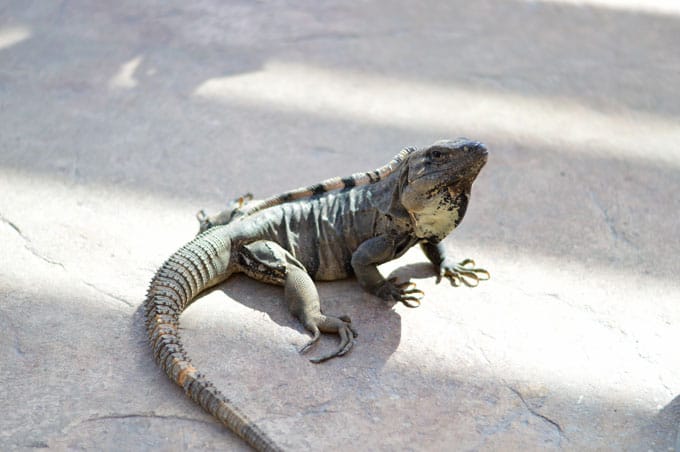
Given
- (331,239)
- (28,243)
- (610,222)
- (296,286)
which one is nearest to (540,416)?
(296,286)

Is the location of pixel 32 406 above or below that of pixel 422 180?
below

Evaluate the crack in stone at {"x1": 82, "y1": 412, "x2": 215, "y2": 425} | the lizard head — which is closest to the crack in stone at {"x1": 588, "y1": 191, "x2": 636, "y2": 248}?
the lizard head

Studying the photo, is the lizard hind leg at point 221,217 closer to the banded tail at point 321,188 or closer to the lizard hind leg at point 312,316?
the banded tail at point 321,188

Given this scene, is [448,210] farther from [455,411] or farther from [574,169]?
[574,169]

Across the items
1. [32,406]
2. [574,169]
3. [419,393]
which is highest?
[574,169]

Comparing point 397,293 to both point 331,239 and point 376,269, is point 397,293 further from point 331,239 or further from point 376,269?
point 331,239

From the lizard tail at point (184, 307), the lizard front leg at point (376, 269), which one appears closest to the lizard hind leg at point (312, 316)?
the lizard front leg at point (376, 269)

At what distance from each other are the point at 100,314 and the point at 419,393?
6.70 ft

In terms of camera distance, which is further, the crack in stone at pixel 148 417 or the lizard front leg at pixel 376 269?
the lizard front leg at pixel 376 269

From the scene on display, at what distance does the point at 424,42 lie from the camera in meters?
9.15

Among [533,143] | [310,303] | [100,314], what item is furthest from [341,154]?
[100,314]

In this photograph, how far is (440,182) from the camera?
509 centimetres

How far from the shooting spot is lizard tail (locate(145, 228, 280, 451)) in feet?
14.3

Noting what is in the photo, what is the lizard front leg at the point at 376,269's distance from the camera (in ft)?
17.8
